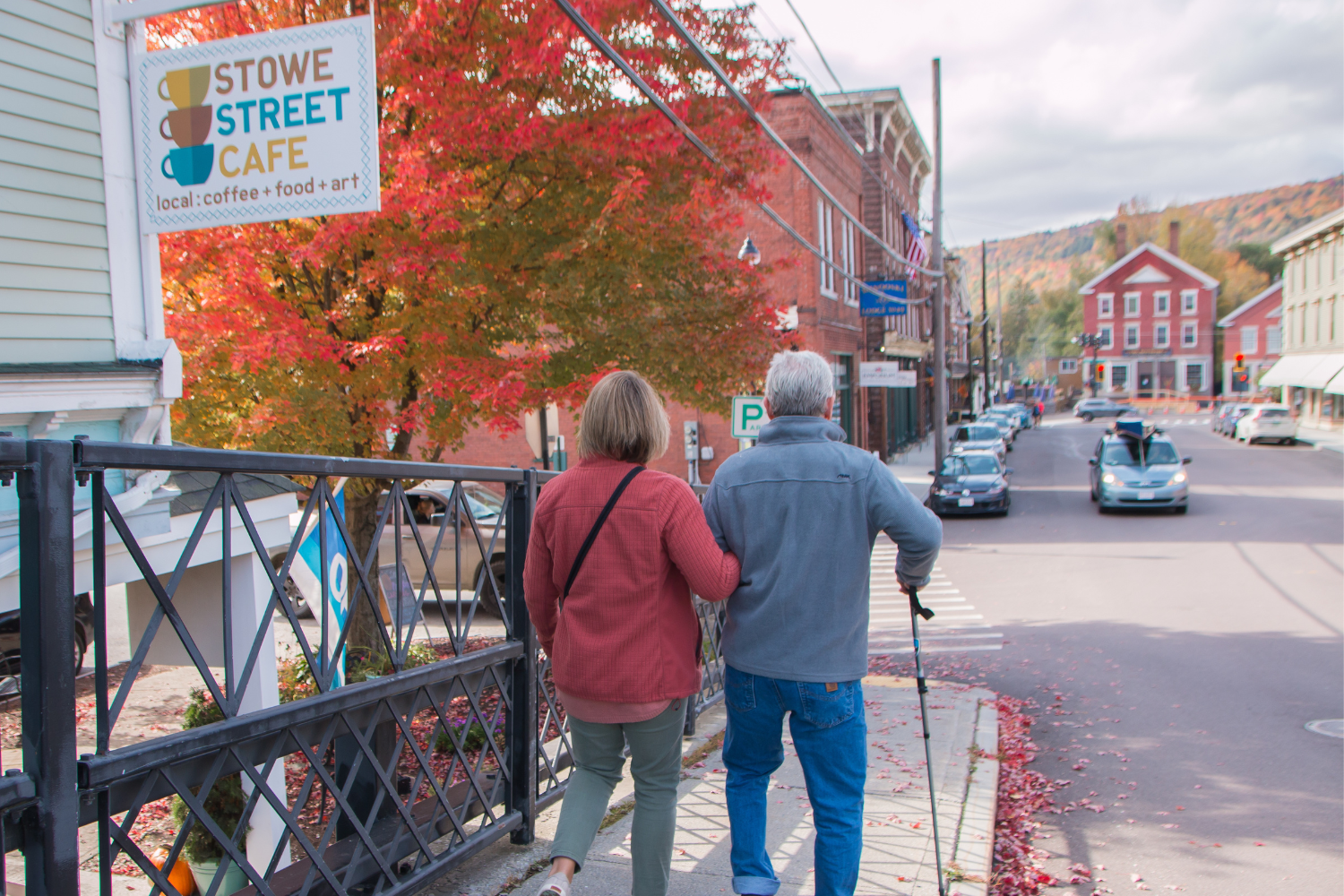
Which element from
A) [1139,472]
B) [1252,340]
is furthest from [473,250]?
[1252,340]

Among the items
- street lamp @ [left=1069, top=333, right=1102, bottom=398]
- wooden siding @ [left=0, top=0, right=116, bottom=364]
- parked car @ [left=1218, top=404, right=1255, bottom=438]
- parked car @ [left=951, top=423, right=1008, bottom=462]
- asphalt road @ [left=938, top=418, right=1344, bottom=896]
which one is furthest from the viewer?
street lamp @ [left=1069, top=333, right=1102, bottom=398]

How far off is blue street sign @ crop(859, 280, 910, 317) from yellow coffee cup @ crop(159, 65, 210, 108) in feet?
56.7

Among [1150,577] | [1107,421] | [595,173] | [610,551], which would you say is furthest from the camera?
[1107,421]

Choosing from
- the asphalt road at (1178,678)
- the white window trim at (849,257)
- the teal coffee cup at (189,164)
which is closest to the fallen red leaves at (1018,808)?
the asphalt road at (1178,678)

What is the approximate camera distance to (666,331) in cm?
841

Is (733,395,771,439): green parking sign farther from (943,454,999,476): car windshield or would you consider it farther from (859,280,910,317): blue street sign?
(943,454,999,476): car windshield

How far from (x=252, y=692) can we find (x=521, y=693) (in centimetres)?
201

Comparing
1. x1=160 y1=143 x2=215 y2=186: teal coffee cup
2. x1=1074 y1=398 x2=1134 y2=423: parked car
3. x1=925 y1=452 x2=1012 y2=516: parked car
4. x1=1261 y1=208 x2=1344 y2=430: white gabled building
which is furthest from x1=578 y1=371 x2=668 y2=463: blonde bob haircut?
x1=1074 y1=398 x2=1134 y2=423: parked car

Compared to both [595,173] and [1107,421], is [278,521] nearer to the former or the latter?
[595,173]

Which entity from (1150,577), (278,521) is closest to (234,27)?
(278,521)

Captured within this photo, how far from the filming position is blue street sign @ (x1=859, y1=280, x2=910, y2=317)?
73.2 ft

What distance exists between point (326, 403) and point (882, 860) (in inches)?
193

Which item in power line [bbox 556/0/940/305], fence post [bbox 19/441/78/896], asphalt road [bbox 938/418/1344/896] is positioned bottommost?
asphalt road [bbox 938/418/1344/896]

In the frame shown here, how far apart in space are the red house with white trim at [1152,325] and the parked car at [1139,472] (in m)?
62.9
